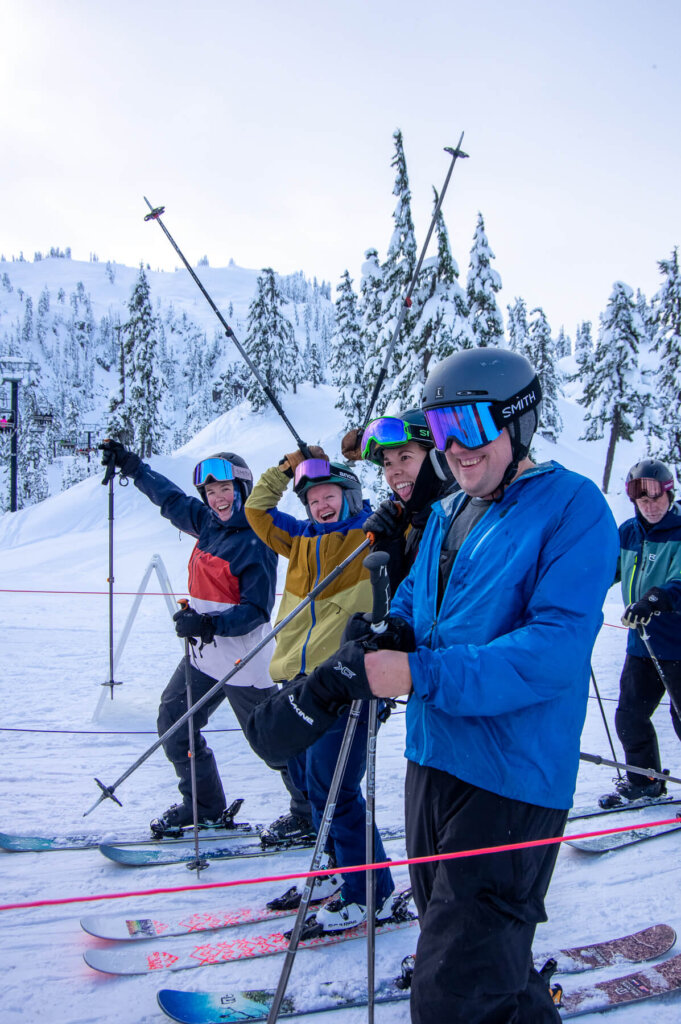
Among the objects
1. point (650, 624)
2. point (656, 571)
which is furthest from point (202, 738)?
point (656, 571)

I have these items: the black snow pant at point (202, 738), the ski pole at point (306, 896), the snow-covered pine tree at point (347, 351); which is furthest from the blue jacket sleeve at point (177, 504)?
the snow-covered pine tree at point (347, 351)

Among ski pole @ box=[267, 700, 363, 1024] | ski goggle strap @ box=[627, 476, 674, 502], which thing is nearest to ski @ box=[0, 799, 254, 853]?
ski pole @ box=[267, 700, 363, 1024]

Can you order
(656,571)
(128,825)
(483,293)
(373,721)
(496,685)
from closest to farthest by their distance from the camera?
(496,685) → (373,721) → (128,825) → (656,571) → (483,293)

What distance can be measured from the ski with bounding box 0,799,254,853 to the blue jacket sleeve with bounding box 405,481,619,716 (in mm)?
3098

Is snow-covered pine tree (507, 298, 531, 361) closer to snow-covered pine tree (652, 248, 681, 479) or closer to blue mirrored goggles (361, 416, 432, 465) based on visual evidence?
snow-covered pine tree (652, 248, 681, 479)

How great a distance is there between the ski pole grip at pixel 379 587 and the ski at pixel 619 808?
3258mm

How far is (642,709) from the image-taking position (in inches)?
185

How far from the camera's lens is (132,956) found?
2920 millimetres

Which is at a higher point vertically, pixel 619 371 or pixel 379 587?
pixel 619 371

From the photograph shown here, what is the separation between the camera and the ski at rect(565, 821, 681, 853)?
13.0 feet

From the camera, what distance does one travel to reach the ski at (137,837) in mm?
3826

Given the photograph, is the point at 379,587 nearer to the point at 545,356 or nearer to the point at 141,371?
the point at 141,371

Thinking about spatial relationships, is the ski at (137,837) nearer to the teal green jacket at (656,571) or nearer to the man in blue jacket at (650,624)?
the man in blue jacket at (650,624)

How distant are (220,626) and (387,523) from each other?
165 cm
